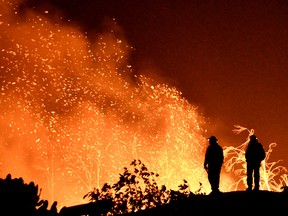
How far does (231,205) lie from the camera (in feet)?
39.3

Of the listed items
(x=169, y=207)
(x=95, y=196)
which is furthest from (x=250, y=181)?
(x=95, y=196)

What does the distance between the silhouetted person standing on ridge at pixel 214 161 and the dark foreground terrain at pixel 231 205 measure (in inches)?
23.5

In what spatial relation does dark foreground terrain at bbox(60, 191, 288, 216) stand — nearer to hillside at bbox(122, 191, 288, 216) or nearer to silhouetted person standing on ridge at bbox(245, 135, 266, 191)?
hillside at bbox(122, 191, 288, 216)

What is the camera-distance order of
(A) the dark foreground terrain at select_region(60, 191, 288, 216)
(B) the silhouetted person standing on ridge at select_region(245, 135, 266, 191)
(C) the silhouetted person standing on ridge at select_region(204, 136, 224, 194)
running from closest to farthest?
1. (A) the dark foreground terrain at select_region(60, 191, 288, 216)
2. (C) the silhouetted person standing on ridge at select_region(204, 136, 224, 194)
3. (B) the silhouetted person standing on ridge at select_region(245, 135, 266, 191)

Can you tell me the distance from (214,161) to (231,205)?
1.96 meters

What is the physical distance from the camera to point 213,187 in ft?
45.3

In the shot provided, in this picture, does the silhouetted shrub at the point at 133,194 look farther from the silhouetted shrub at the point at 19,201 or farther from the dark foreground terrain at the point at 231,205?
the silhouetted shrub at the point at 19,201

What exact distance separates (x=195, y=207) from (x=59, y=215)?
5247mm

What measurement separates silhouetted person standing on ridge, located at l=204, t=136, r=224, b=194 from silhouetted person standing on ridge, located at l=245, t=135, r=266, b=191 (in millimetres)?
1154

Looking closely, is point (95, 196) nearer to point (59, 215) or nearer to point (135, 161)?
point (135, 161)

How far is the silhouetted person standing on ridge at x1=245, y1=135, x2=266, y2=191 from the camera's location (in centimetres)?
1431

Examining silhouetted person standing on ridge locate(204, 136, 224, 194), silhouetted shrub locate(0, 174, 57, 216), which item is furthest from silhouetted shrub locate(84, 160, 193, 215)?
silhouetted shrub locate(0, 174, 57, 216)

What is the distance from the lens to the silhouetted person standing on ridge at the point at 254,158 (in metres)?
14.3

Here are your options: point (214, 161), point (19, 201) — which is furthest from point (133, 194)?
point (19, 201)
